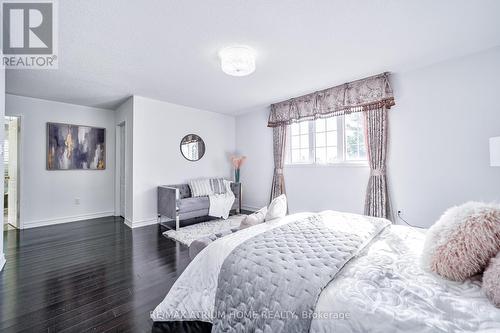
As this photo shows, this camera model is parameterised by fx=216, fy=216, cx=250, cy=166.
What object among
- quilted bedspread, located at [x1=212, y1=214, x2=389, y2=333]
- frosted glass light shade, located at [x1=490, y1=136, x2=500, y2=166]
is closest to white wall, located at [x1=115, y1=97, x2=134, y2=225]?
quilted bedspread, located at [x1=212, y1=214, x2=389, y2=333]

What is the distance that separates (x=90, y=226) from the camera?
3.99 meters

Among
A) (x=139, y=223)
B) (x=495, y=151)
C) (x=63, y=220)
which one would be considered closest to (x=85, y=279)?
(x=139, y=223)

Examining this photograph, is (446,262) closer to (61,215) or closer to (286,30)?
(286,30)

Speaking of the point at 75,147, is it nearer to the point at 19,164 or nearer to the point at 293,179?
the point at 19,164

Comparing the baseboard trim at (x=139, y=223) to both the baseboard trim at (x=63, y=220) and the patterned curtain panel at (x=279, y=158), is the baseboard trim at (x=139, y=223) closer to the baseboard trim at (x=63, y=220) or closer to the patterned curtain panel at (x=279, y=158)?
the baseboard trim at (x=63, y=220)

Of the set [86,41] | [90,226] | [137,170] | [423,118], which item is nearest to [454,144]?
[423,118]

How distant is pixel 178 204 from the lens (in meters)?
3.86

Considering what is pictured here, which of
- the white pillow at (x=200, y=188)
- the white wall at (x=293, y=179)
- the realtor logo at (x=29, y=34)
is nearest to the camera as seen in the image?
the realtor logo at (x=29, y=34)

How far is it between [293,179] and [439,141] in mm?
2351

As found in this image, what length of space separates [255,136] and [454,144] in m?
3.52

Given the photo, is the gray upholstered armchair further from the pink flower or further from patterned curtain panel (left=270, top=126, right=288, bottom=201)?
patterned curtain panel (left=270, top=126, right=288, bottom=201)

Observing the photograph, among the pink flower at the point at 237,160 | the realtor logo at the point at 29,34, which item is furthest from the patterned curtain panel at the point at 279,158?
the realtor logo at the point at 29,34

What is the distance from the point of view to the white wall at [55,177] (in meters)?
3.92

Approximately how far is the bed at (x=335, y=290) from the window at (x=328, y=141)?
220 centimetres
